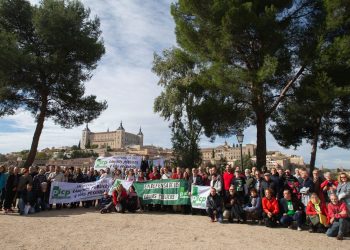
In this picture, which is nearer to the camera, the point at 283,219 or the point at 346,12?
the point at 283,219

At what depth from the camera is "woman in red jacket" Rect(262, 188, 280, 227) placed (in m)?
9.37

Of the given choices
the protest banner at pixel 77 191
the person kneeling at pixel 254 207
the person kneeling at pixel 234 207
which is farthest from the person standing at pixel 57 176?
the person kneeling at pixel 254 207

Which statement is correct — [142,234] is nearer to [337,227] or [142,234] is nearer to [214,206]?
[214,206]

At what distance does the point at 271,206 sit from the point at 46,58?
1571 cm

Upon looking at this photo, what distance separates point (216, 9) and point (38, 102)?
12645mm

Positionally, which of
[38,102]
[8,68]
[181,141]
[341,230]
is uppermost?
[8,68]

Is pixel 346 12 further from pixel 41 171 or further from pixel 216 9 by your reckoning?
pixel 41 171

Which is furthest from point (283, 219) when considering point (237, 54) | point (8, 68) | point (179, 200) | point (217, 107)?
point (8, 68)

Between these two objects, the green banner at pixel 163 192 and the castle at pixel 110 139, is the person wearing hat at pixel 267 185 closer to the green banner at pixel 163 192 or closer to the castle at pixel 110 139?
the green banner at pixel 163 192

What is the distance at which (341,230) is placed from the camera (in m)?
7.89

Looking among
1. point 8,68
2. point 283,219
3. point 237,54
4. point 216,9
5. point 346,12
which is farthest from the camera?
point 8,68

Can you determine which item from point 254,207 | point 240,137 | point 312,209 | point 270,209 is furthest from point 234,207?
point 240,137

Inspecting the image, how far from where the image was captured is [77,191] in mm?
13102

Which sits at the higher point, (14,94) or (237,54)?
(237,54)
